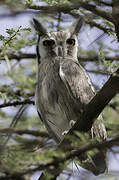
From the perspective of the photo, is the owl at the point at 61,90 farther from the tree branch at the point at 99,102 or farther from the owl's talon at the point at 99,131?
the tree branch at the point at 99,102

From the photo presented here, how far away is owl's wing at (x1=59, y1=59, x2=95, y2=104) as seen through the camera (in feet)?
13.5

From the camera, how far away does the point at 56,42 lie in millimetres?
4730

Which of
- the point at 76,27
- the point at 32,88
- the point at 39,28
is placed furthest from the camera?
the point at 76,27

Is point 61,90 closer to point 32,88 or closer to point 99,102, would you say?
point 32,88

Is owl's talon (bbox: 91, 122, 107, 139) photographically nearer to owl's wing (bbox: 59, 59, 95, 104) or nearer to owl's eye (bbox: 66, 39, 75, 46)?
owl's wing (bbox: 59, 59, 95, 104)

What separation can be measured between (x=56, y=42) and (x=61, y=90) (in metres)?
0.88

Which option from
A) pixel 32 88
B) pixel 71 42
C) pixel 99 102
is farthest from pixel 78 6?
pixel 71 42

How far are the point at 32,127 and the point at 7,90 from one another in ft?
5.11

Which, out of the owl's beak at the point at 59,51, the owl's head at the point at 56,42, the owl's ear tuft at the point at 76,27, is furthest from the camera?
the owl's ear tuft at the point at 76,27

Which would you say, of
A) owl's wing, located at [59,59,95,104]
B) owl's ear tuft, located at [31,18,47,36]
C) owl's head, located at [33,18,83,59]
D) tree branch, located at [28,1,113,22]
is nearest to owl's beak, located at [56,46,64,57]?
owl's head, located at [33,18,83,59]

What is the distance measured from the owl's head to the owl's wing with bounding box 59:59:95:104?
0.32m

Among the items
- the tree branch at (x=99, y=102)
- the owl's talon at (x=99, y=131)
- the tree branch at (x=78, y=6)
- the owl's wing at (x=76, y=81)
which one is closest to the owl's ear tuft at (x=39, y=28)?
the owl's wing at (x=76, y=81)

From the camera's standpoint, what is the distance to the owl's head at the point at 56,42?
4715 millimetres

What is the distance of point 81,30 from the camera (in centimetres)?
509
